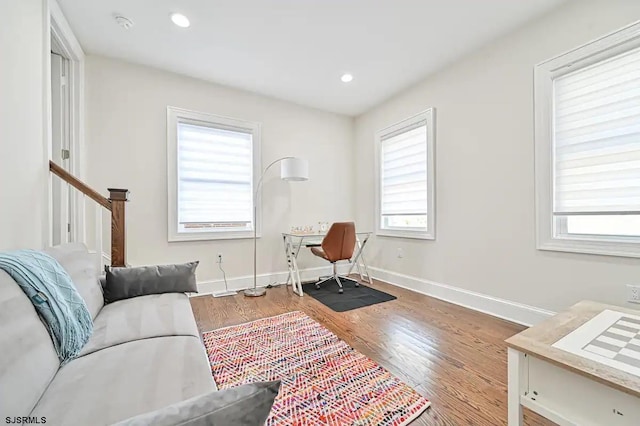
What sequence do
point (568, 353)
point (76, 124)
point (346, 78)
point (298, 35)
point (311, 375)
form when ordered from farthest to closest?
point (346, 78) → point (76, 124) → point (298, 35) → point (311, 375) → point (568, 353)

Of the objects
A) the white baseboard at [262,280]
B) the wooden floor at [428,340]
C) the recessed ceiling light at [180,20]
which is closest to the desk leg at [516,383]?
the wooden floor at [428,340]

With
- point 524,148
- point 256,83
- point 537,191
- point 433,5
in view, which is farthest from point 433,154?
point 256,83

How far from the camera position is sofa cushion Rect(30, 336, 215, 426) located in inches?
29.3

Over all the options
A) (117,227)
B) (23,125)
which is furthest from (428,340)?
(23,125)

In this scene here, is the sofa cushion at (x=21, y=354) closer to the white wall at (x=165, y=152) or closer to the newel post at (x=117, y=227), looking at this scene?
the newel post at (x=117, y=227)

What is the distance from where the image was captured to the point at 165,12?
7.23ft

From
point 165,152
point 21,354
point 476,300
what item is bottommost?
point 476,300

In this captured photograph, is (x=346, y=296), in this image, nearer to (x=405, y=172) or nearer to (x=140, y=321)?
(x=405, y=172)

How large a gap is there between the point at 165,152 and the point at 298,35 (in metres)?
1.94

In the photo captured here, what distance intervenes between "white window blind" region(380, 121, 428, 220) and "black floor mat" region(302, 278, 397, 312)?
109 cm

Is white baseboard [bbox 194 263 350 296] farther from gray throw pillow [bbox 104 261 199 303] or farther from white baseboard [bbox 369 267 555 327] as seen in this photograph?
gray throw pillow [bbox 104 261 199 303]

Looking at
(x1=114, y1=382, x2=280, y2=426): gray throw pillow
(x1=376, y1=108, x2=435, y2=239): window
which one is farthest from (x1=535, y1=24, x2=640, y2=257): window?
(x1=114, y1=382, x2=280, y2=426): gray throw pillow

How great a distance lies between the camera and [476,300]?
2.66 meters

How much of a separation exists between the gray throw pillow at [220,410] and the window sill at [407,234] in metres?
3.05
